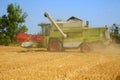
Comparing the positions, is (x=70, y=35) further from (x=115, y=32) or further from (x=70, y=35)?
(x=115, y=32)

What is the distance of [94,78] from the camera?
859cm

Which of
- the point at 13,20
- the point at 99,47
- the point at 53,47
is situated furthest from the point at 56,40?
the point at 13,20

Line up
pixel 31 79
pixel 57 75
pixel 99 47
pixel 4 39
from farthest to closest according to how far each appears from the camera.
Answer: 1. pixel 4 39
2. pixel 99 47
3. pixel 57 75
4. pixel 31 79

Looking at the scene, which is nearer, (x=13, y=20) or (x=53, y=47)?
(x=53, y=47)

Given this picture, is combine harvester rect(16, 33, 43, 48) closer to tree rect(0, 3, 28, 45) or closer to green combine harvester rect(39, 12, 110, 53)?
green combine harvester rect(39, 12, 110, 53)

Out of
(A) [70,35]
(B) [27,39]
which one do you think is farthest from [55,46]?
(B) [27,39]

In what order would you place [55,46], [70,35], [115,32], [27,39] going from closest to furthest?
[70,35] < [55,46] < [27,39] < [115,32]

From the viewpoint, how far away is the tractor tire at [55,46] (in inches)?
872

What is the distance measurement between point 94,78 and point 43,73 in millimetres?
1819

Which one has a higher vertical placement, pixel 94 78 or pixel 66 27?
pixel 66 27

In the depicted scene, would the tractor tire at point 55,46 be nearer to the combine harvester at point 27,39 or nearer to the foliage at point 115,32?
the combine harvester at point 27,39

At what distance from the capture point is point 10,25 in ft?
118

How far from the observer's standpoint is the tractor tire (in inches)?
872

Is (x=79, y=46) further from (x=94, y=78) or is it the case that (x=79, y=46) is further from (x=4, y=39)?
(x=4, y=39)
